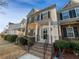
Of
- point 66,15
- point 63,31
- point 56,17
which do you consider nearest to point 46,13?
point 56,17

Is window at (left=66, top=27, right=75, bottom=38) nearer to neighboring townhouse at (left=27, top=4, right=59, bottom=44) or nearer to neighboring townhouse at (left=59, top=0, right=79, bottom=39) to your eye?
neighboring townhouse at (left=59, top=0, right=79, bottom=39)

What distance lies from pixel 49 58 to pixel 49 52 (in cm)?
86

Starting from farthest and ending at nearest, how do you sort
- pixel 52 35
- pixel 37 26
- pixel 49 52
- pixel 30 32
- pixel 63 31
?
1. pixel 30 32
2. pixel 37 26
3. pixel 63 31
4. pixel 52 35
5. pixel 49 52

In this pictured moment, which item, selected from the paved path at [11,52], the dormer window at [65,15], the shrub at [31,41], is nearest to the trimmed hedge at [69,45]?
the shrub at [31,41]

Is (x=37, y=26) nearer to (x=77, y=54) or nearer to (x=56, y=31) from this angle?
(x=56, y=31)

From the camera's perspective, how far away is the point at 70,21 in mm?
12047

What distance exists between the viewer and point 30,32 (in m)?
17.0

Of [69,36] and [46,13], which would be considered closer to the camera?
[69,36]

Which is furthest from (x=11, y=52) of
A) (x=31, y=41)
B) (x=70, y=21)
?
(x=70, y=21)

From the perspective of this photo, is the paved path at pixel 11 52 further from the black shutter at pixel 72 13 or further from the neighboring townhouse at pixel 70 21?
the black shutter at pixel 72 13

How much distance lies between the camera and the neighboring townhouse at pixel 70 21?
12327mm

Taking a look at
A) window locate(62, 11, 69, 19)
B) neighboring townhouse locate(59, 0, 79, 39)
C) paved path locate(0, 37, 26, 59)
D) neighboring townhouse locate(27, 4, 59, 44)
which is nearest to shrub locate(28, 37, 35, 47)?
neighboring townhouse locate(27, 4, 59, 44)

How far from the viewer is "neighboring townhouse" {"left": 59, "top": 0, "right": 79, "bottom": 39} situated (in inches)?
485

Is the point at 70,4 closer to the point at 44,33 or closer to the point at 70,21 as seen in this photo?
the point at 70,21
